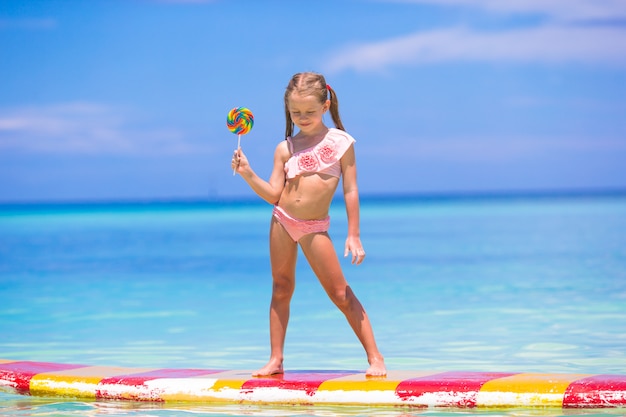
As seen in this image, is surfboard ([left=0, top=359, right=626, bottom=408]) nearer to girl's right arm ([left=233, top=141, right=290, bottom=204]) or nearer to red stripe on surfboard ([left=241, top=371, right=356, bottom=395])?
red stripe on surfboard ([left=241, top=371, right=356, bottom=395])

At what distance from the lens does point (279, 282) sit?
17.6 feet

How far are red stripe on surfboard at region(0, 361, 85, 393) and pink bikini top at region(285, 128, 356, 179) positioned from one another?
1654 mm

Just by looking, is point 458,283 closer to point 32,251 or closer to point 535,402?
point 535,402

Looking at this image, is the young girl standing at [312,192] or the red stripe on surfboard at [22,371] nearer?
the young girl standing at [312,192]

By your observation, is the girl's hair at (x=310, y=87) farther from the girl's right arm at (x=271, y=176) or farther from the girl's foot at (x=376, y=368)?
the girl's foot at (x=376, y=368)

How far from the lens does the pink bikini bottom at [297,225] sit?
5.25 meters

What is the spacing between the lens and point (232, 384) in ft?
16.9

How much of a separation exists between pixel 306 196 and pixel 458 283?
934 centimetres

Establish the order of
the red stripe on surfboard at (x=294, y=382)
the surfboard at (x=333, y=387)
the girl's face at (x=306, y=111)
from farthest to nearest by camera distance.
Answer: the girl's face at (x=306, y=111) → the red stripe on surfboard at (x=294, y=382) → the surfboard at (x=333, y=387)

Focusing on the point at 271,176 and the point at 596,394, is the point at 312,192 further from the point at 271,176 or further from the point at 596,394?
the point at 596,394

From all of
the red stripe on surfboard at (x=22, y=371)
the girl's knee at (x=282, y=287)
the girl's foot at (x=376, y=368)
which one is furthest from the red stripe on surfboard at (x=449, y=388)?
the red stripe on surfboard at (x=22, y=371)

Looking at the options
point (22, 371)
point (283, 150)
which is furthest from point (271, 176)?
point (22, 371)

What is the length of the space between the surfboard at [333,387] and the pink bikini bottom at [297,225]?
68 centimetres

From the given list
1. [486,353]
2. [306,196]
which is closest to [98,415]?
[306,196]
